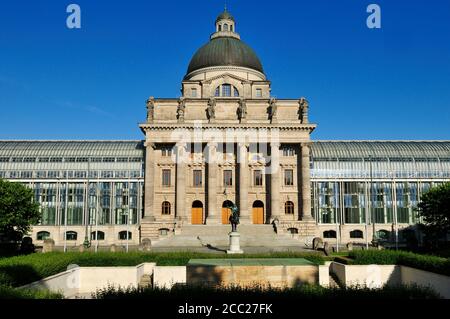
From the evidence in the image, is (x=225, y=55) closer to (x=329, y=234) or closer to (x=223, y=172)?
(x=223, y=172)

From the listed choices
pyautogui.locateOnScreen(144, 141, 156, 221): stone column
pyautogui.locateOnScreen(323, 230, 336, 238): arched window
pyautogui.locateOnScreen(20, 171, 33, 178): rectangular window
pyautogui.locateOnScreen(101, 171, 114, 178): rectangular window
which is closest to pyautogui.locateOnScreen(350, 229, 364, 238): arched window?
pyautogui.locateOnScreen(323, 230, 336, 238): arched window

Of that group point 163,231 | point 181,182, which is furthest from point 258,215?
point 163,231

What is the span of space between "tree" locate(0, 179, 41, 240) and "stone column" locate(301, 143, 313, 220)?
118 feet

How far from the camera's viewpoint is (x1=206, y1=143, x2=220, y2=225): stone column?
2692 inches

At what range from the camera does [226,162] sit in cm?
7100

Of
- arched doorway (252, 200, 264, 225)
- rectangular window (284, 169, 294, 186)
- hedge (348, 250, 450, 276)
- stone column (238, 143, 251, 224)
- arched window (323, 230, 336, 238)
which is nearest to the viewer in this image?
hedge (348, 250, 450, 276)

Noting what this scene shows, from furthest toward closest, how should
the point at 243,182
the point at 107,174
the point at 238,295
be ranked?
the point at 107,174, the point at 243,182, the point at 238,295

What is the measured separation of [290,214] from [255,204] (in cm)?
541

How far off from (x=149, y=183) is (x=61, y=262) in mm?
38063

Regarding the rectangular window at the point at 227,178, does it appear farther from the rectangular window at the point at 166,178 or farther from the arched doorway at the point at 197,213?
the rectangular window at the point at 166,178

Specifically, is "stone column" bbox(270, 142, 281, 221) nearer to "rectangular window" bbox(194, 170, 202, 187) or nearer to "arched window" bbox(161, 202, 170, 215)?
"rectangular window" bbox(194, 170, 202, 187)

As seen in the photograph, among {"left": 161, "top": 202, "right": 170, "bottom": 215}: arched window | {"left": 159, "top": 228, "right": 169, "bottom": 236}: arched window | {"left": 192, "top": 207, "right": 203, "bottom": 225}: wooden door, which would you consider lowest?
{"left": 159, "top": 228, "right": 169, "bottom": 236}: arched window

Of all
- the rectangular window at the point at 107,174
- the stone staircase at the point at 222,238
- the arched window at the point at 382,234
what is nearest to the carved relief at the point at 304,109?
the stone staircase at the point at 222,238
